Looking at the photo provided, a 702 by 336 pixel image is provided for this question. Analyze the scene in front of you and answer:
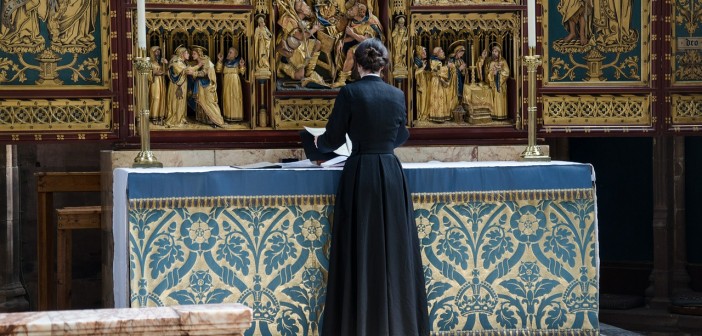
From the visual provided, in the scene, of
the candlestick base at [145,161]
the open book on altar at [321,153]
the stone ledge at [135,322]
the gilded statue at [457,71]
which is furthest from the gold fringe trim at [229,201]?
the stone ledge at [135,322]

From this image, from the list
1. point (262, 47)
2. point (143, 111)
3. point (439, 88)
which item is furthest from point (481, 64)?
point (143, 111)

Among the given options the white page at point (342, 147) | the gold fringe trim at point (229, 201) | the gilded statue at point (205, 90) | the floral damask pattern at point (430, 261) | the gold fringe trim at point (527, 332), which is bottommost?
the gold fringe trim at point (527, 332)

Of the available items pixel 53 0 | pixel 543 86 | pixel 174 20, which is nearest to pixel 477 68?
pixel 543 86

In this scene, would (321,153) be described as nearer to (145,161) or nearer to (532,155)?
(145,161)

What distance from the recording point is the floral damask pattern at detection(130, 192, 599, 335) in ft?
24.5

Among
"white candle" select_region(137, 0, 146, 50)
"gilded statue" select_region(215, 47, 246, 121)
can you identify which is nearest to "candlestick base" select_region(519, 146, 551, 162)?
"gilded statue" select_region(215, 47, 246, 121)

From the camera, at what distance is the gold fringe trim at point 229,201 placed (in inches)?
294

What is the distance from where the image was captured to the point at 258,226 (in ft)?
25.0

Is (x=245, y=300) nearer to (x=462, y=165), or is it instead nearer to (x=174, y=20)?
(x=462, y=165)

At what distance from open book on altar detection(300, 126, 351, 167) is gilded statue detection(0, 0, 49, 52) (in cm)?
201

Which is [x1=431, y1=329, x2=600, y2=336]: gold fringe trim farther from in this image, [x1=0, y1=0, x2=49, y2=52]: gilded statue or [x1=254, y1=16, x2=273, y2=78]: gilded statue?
[x1=0, y1=0, x2=49, y2=52]: gilded statue

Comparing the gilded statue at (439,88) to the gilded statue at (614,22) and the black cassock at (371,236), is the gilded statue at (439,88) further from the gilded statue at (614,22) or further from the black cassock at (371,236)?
the black cassock at (371,236)

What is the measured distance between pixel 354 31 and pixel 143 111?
67.6 inches

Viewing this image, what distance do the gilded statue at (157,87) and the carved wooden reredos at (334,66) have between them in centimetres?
1
